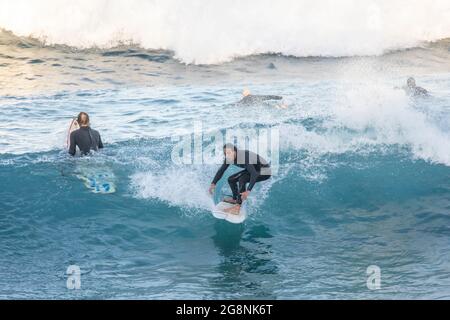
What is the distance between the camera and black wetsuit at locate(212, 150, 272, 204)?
11.2 metres

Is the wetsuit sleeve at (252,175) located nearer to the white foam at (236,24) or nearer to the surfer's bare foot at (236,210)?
the surfer's bare foot at (236,210)

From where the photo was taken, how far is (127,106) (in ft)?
62.8

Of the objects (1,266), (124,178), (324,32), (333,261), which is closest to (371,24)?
(324,32)

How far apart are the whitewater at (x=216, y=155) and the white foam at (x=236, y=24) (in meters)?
0.08

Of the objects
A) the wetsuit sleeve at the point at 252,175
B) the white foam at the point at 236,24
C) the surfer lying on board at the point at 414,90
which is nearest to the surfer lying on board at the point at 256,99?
the surfer lying on board at the point at 414,90

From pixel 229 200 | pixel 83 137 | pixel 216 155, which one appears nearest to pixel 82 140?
pixel 83 137

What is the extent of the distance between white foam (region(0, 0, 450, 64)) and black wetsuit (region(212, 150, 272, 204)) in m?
14.0

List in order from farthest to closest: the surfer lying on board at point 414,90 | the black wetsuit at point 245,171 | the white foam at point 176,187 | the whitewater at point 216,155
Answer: the surfer lying on board at point 414,90 → the white foam at point 176,187 → the black wetsuit at point 245,171 → the whitewater at point 216,155

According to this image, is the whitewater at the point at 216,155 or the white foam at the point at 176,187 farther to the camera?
the white foam at the point at 176,187

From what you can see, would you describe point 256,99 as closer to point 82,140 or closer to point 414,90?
point 414,90

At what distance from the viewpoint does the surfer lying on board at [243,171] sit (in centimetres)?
1109

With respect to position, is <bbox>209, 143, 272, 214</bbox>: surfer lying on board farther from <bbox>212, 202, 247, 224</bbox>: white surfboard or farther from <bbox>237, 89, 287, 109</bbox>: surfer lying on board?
<bbox>237, 89, 287, 109</bbox>: surfer lying on board

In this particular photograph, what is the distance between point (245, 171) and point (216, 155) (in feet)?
10.9

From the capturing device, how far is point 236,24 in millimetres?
26609
